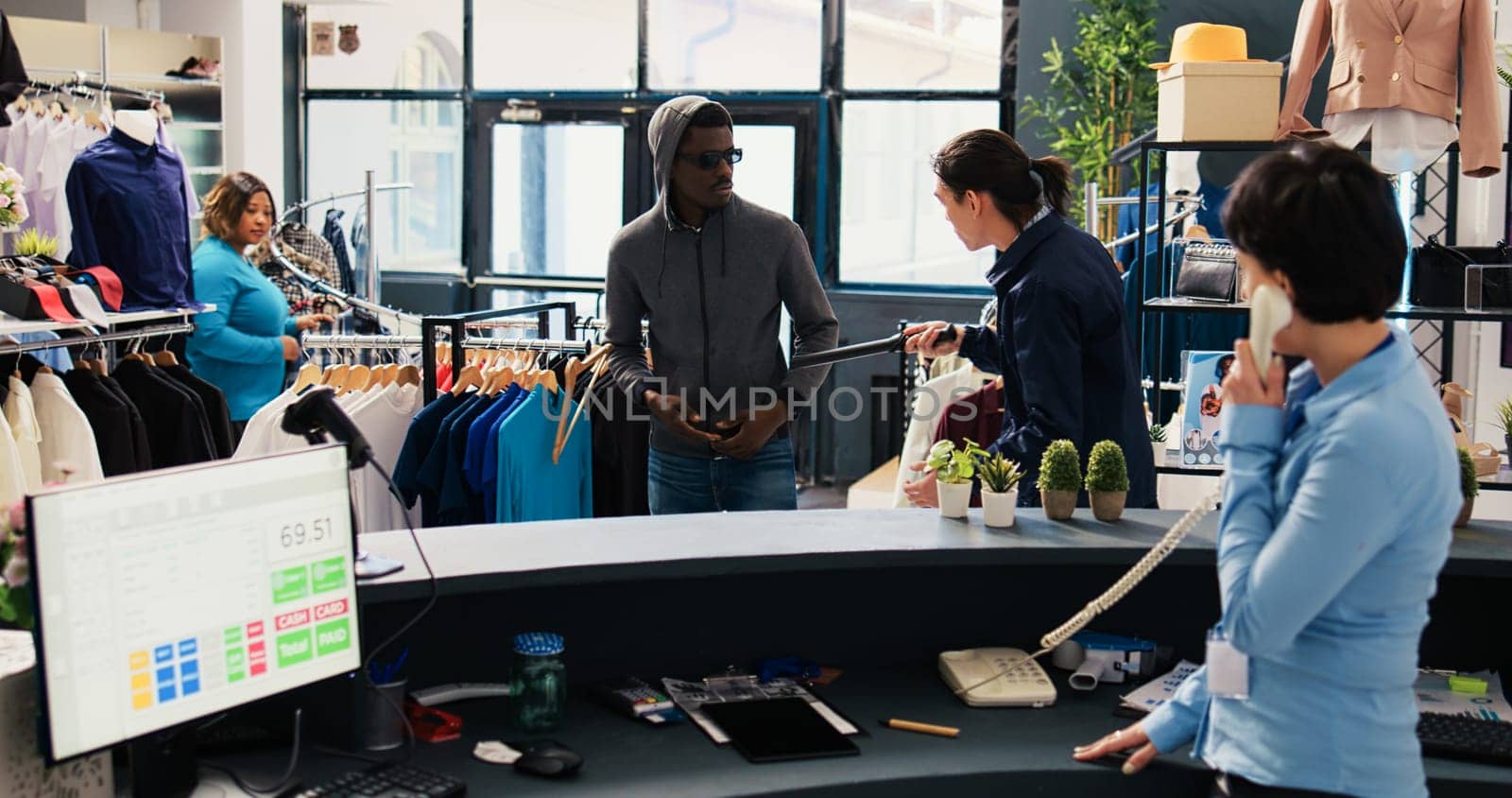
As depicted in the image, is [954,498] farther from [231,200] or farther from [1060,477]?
[231,200]

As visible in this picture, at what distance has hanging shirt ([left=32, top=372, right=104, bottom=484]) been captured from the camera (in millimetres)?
4293

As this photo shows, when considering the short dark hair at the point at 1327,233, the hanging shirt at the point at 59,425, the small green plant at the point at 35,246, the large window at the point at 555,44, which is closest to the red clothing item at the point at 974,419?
the hanging shirt at the point at 59,425

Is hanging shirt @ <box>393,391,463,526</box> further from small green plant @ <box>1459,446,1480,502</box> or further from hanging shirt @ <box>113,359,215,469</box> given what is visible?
small green plant @ <box>1459,446,1480,502</box>

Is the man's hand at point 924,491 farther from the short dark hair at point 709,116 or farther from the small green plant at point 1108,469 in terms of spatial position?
the short dark hair at point 709,116

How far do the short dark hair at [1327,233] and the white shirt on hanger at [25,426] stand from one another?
3502mm

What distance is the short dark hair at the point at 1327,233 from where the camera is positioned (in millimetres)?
1595

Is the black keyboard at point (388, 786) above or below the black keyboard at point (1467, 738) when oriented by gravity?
below

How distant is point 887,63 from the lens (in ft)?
28.3

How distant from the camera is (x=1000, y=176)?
116 inches

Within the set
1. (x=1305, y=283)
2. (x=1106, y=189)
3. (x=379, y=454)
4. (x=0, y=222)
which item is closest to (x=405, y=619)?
(x=1305, y=283)

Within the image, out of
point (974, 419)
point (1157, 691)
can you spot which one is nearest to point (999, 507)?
point (1157, 691)

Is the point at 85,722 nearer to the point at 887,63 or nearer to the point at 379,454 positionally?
the point at 379,454

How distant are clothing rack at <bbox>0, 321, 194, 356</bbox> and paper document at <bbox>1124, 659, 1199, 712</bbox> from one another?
315cm

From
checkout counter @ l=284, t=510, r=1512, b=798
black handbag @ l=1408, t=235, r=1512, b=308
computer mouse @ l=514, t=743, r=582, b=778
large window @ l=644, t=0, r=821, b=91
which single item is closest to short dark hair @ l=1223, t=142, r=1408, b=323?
checkout counter @ l=284, t=510, r=1512, b=798
